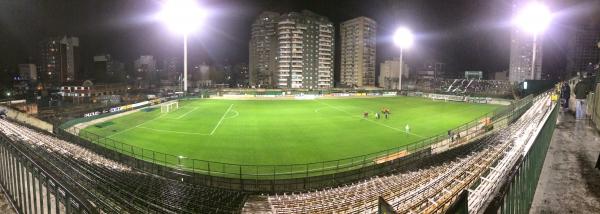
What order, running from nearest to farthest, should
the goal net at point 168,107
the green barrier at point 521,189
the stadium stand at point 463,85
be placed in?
the green barrier at point 521,189 < the goal net at point 168,107 < the stadium stand at point 463,85

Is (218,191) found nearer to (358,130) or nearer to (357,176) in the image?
(357,176)

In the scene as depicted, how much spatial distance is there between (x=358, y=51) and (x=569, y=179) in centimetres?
14277

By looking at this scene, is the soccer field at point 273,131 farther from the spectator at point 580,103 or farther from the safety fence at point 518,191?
the safety fence at point 518,191

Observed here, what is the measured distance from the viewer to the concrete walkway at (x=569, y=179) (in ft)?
21.4

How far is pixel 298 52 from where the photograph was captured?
12850 cm

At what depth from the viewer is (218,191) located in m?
15.0

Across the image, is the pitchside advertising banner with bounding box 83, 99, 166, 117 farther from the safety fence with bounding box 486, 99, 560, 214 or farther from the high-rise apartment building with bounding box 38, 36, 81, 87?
the high-rise apartment building with bounding box 38, 36, 81, 87

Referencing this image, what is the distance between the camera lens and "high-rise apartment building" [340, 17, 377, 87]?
146 m

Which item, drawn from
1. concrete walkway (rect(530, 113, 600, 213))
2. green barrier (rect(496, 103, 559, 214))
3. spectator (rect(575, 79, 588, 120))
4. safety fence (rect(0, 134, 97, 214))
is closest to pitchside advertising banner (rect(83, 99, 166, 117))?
safety fence (rect(0, 134, 97, 214))

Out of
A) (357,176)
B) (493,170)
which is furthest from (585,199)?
(357,176)

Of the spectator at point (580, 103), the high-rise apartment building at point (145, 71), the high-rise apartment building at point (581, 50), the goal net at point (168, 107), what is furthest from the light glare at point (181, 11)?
the high-rise apartment building at point (145, 71)

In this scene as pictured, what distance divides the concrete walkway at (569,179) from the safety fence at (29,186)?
7.40 m

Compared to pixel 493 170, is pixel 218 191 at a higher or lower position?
lower

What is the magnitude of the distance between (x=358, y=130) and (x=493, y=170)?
24194 millimetres
